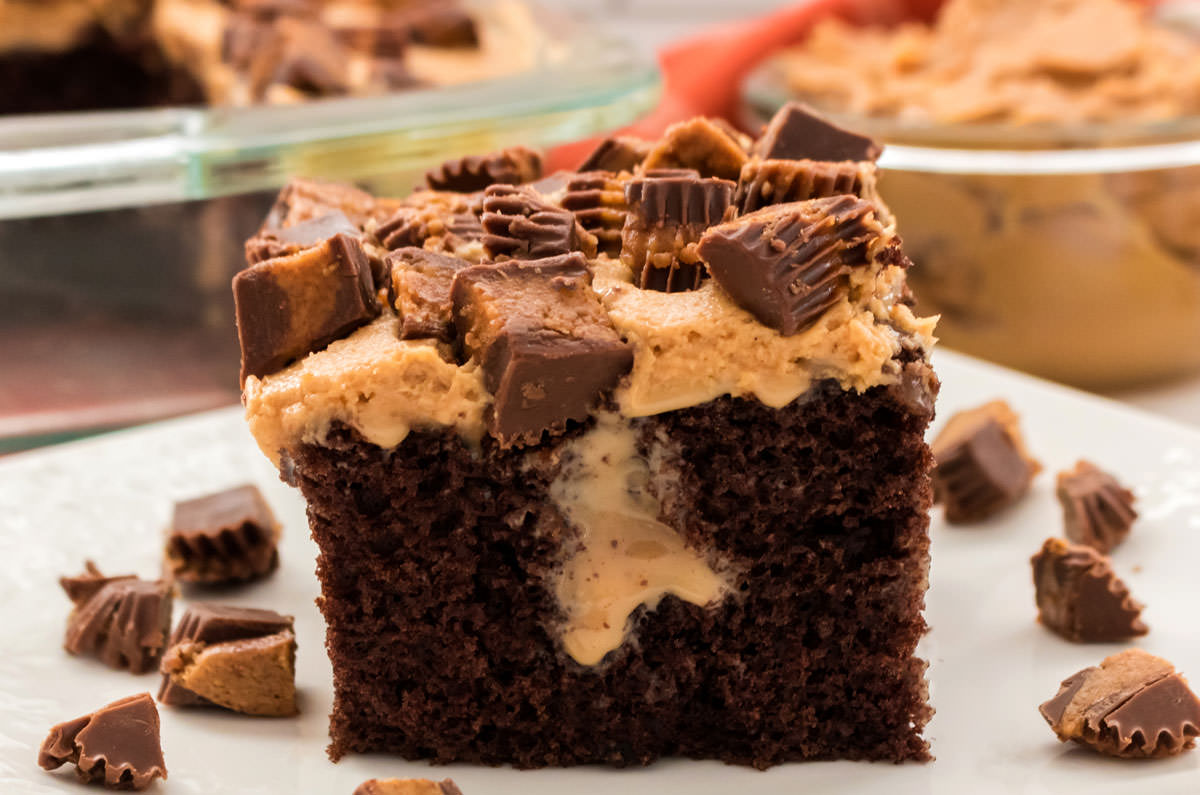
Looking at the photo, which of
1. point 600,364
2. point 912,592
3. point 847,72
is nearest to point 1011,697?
point 912,592

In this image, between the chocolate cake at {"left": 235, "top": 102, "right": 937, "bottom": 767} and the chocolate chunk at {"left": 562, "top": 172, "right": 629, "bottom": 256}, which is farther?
the chocolate chunk at {"left": 562, "top": 172, "right": 629, "bottom": 256}

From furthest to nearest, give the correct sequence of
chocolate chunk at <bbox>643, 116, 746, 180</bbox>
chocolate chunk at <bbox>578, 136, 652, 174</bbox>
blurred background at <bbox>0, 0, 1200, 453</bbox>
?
blurred background at <bbox>0, 0, 1200, 453</bbox> → chocolate chunk at <bbox>578, 136, 652, 174</bbox> → chocolate chunk at <bbox>643, 116, 746, 180</bbox>

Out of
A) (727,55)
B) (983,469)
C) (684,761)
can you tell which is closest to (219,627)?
(684,761)

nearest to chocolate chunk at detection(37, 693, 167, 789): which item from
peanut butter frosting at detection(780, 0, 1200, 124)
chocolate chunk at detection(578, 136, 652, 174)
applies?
chocolate chunk at detection(578, 136, 652, 174)

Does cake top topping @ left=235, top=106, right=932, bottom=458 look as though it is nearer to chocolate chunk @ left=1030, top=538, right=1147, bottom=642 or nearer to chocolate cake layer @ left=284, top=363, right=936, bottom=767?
chocolate cake layer @ left=284, top=363, right=936, bottom=767

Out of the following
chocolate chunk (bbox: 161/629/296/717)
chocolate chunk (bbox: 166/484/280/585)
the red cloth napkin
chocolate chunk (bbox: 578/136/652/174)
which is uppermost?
chocolate chunk (bbox: 578/136/652/174)

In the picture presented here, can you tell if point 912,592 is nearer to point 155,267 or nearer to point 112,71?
point 155,267

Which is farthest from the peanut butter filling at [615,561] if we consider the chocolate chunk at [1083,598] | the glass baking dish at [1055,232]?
the glass baking dish at [1055,232]
